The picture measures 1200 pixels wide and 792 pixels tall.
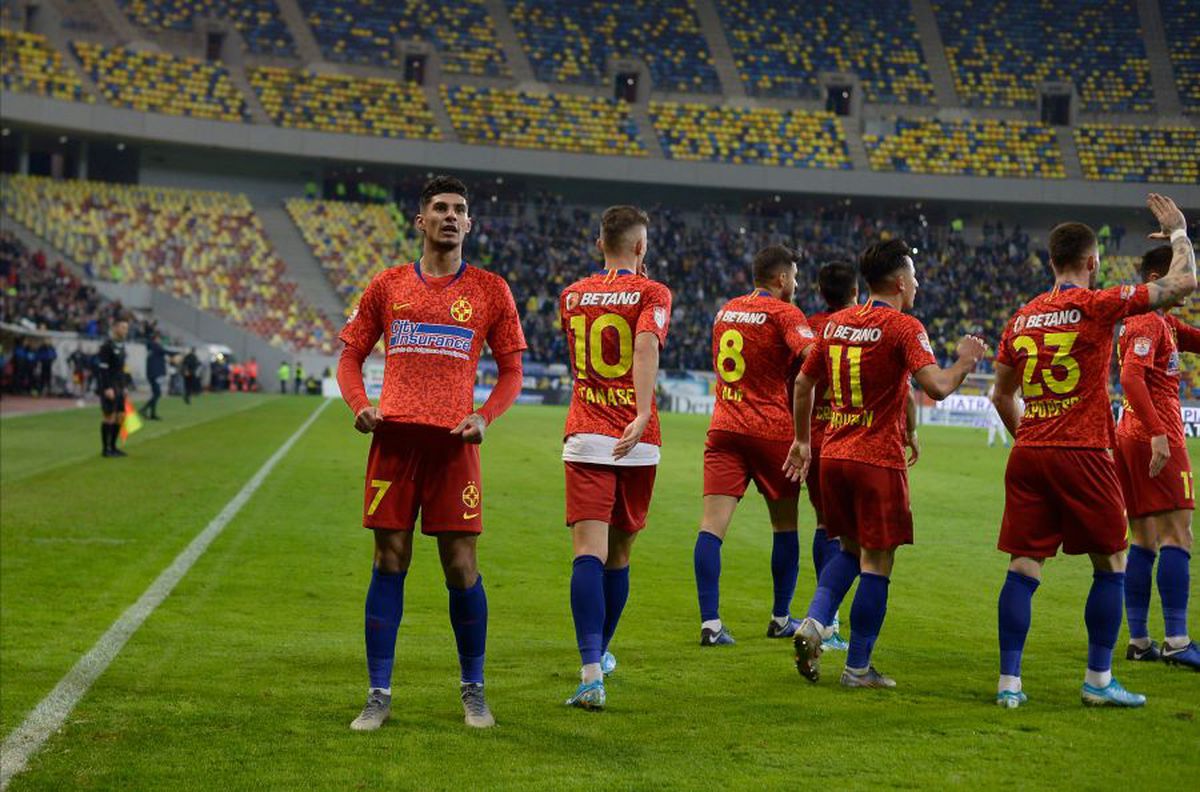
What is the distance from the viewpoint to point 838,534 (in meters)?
7.60

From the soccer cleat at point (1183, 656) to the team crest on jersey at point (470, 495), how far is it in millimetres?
4208

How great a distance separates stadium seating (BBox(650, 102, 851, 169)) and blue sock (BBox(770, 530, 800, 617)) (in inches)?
2254

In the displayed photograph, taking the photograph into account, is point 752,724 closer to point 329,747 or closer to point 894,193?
point 329,747

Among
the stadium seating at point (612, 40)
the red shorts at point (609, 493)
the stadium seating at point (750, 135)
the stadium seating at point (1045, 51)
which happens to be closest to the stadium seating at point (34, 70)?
the stadium seating at point (612, 40)

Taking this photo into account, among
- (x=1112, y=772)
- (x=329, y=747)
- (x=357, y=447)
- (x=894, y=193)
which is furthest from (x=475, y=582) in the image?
(x=894, y=193)

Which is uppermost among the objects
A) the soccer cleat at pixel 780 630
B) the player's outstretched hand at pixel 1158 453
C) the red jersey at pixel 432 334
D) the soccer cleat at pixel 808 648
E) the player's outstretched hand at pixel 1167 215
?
the player's outstretched hand at pixel 1167 215

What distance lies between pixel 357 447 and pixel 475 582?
20.2 m

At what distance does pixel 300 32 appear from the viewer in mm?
65812

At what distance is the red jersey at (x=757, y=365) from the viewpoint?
863 centimetres

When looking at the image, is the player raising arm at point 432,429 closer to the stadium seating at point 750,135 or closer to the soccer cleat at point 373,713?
the soccer cleat at point 373,713

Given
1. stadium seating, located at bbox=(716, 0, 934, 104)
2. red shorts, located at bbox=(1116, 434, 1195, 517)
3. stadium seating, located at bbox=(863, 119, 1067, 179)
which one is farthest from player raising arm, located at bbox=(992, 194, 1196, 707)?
stadium seating, located at bbox=(716, 0, 934, 104)

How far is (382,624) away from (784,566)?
3.23 meters

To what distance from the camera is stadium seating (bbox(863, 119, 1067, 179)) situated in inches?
2554

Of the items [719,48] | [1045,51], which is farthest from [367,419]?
[1045,51]
